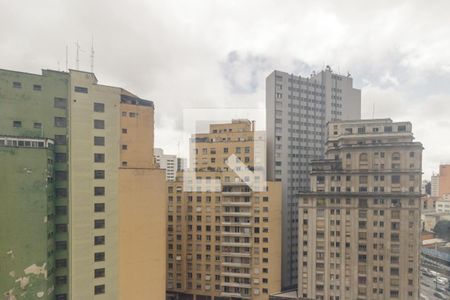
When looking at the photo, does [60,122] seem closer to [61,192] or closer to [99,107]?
[99,107]

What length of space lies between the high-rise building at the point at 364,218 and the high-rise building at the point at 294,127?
11.2 ft

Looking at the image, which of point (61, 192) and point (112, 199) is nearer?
Answer: point (61, 192)

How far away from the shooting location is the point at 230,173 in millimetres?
15508

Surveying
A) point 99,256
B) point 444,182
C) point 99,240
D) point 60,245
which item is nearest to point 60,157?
point 60,245

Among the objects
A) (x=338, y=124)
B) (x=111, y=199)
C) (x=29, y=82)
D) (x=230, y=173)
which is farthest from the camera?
(x=230, y=173)

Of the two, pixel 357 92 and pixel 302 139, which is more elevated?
pixel 357 92

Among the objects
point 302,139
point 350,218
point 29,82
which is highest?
point 29,82

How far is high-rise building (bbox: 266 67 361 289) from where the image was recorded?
16.9 m

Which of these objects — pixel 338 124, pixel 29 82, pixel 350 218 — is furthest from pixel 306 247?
pixel 29 82

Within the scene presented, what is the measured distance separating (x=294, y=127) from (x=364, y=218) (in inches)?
294

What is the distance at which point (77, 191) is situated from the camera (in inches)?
343

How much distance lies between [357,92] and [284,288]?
51.3 feet

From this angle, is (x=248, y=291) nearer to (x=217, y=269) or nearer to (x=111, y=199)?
(x=217, y=269)

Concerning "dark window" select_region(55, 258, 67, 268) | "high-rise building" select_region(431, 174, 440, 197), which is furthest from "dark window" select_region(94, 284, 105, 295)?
"high-rise building" select_region(431, 174, 440, 197)
